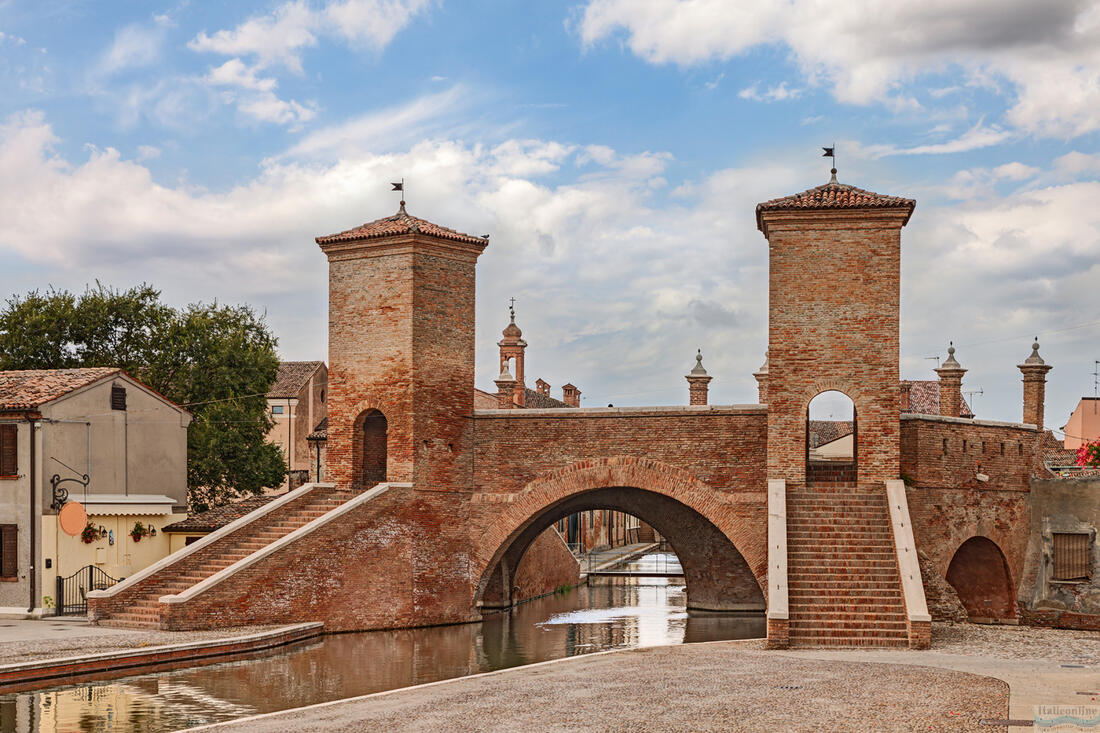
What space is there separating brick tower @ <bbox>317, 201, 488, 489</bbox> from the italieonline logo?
14.0 meters

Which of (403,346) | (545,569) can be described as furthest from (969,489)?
(545,569)

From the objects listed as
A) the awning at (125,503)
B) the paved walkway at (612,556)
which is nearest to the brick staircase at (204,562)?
the awning at (125,503)

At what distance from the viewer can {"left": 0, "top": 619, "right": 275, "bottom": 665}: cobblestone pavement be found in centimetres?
1741

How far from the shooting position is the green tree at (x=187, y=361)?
33656 millimetres

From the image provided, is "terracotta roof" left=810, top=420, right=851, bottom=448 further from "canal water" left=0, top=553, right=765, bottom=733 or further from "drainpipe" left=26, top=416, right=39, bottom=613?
"drainpipe" left=26, top=416, right=39, bottom=613

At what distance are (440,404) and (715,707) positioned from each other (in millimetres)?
12209

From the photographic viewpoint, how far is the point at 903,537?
1920 centimetres

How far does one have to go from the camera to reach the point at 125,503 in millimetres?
25438

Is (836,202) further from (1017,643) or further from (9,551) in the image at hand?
(9,551)

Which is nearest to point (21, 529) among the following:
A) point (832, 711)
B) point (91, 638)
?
point (91, 638)

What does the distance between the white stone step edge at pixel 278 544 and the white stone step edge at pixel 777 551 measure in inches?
290

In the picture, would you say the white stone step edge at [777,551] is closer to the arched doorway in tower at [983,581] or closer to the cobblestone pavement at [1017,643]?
the cobblestone pavement at [1017,643]

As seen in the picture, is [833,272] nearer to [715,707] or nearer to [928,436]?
[928,436]

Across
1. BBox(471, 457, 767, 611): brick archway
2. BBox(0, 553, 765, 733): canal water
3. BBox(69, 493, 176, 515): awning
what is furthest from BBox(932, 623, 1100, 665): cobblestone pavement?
BBox(69, 493, 176, 515): awning
